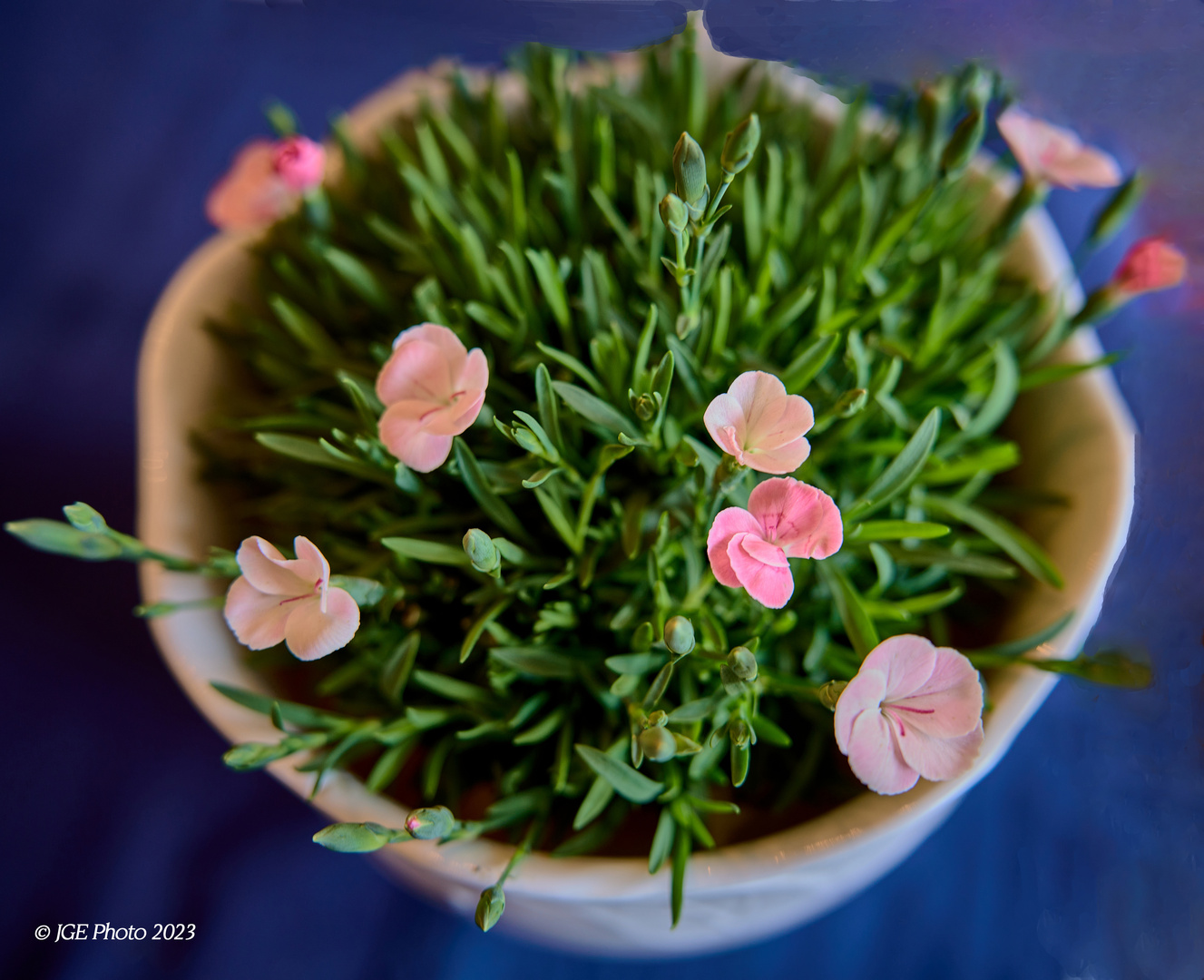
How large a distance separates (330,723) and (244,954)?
238mm

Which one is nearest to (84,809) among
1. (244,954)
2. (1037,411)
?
(244,954)

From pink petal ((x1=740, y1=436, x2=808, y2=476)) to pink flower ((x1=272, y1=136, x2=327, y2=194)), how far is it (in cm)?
28

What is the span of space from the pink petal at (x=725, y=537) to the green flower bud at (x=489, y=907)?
0.14 m

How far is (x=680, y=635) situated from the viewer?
0.93ft

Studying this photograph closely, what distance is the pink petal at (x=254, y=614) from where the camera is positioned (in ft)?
1.04

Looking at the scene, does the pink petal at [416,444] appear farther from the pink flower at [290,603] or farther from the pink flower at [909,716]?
the pink flower at [909,716]

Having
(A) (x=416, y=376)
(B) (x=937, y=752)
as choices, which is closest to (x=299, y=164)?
(A) (x=416, y=376)

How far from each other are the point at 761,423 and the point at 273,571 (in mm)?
178

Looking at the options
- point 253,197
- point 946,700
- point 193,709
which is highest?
point 253,197

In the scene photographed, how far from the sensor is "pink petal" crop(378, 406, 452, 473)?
315mm

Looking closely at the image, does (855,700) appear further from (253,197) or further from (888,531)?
(253,197)

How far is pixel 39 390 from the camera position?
70cm

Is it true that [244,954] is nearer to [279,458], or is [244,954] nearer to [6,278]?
[279,458]

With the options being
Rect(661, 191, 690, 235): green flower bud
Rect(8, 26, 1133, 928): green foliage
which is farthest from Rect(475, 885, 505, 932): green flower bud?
Rect(661, 191, 690, 235): green flower bud
